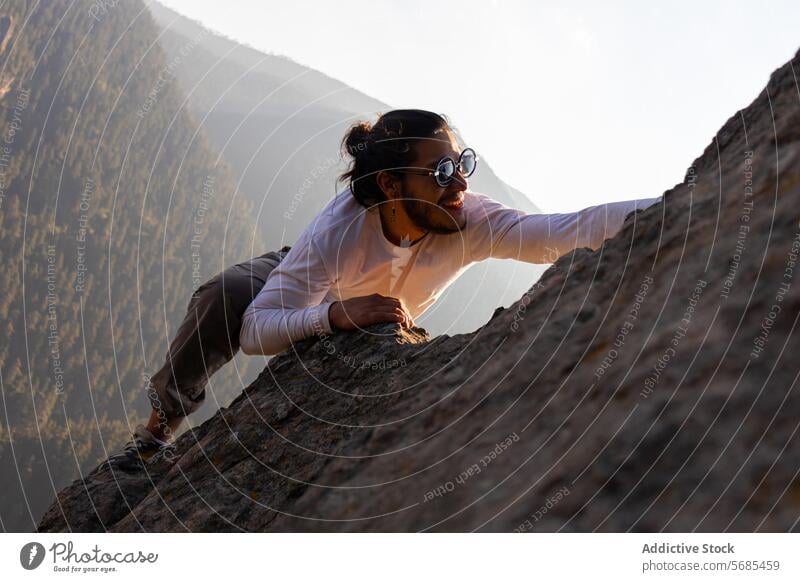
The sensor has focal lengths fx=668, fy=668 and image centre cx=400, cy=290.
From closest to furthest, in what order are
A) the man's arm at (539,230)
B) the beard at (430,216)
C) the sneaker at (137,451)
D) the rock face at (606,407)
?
the rock face at (606,407)
the man's arm at (539,230)
the sneaker at (137,451)
the beard at (430,216)

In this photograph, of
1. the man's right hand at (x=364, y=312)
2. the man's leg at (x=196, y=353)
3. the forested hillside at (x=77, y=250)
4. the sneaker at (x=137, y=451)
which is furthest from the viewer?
the forested hillside at (x=77, y=250)

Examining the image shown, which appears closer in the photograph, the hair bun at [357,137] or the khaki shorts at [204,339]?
the khaki shorts at [204,339]

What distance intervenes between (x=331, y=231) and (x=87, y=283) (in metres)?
45.0

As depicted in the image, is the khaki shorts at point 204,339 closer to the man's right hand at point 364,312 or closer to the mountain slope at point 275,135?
the man's right hand at point 364,312

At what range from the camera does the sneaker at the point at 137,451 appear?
2.99 metres

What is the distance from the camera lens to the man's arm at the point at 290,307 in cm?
276

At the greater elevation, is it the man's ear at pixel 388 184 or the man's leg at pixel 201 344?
the man's ear at pixel 388 184

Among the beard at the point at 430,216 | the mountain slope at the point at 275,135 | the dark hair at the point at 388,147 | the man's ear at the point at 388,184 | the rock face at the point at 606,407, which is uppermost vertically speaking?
the mountain slope at the point at 275,135

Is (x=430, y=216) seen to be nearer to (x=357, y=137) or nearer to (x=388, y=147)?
(x=388, y=147)

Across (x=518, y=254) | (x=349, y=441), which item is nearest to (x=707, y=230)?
(x=349, y=441)

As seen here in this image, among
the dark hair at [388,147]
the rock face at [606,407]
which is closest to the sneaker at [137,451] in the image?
the rock face at [606,407]

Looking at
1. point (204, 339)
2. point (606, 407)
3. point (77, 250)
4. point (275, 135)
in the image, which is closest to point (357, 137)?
point (204, 339)

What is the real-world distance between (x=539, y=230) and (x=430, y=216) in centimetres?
53

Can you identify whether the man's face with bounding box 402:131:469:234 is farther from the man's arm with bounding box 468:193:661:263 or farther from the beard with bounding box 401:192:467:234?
the man's arm with bounding box 468:193:661:263
